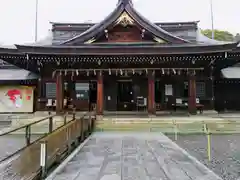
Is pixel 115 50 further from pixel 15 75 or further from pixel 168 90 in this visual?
pixel 15 75

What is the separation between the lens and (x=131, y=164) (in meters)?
6.71

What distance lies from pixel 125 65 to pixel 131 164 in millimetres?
11053

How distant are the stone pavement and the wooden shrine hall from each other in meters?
7.20

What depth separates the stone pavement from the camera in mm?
5652

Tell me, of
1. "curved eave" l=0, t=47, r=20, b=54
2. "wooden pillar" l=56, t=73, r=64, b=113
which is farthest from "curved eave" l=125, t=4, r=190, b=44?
"curved eave" l=0, t=47, r=20, b=54

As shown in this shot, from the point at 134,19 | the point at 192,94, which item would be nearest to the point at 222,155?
the point at 192,94

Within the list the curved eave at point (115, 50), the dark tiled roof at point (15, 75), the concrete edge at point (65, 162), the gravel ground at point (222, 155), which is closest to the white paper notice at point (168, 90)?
the curved eave at point (115, 50)

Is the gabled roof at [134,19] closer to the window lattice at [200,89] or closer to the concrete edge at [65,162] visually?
the window lattice at [200,89]

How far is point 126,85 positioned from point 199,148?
35.3ft

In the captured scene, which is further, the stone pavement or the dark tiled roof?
the dark tiled roof

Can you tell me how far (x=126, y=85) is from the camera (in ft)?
62.8

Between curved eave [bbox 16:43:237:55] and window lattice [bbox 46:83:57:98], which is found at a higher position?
curved eave [bbox 16:43:237:55]

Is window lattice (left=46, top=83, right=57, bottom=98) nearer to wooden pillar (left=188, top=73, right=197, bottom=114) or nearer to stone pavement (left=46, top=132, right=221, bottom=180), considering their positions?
wooden pillar (left=188, top=73, right=197, bottom=114)

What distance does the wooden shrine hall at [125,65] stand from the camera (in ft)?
50.8
